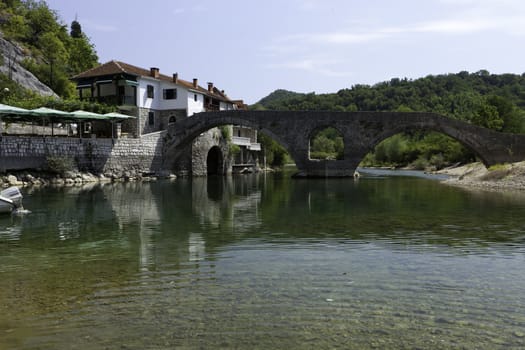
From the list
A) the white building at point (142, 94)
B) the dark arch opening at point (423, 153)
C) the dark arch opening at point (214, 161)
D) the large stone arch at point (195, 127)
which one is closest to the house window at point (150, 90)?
the white building at point (142, 94)

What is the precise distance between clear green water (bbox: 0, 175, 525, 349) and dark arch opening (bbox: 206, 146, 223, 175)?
32.8m

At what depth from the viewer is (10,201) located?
585 inches

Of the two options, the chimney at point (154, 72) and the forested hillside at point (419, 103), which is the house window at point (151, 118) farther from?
the forested hillside at point (419, 103)

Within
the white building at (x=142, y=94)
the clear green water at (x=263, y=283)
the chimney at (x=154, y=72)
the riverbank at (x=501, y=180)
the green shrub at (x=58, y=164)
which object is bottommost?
the clear green water at (x=263, y=283)

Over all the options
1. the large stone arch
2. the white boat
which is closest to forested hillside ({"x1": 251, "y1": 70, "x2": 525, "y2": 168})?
the large stone arch

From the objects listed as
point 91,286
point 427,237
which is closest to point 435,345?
point 91,286

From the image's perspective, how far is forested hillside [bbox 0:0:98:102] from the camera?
4840cm

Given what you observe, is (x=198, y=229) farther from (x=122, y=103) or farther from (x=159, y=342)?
(x=122, y=103)

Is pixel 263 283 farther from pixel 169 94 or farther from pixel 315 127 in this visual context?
pixel 169 94

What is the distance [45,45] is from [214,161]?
25.7m

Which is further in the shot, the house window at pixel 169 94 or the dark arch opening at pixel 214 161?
the dark arch opening at pixel 214 161

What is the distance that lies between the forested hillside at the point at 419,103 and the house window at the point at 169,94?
81.0 ft

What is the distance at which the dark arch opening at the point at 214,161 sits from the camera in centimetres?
4682

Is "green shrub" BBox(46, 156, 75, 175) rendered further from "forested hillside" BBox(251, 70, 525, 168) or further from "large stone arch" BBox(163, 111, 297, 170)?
"forested hillside" BBox(251, 70, 525, 168)
